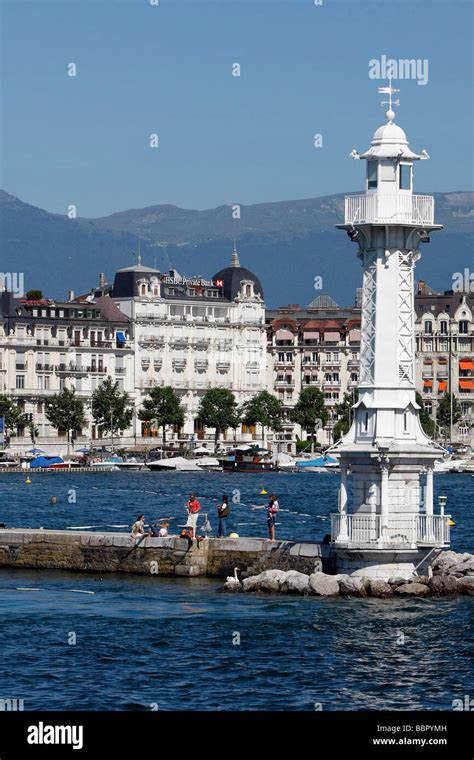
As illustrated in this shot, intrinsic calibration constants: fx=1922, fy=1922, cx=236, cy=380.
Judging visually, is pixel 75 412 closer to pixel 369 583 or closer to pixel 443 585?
pixel 443 585

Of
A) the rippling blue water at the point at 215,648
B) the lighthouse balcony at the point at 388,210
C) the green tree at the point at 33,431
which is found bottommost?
the rippling blue water at the point at 215,648

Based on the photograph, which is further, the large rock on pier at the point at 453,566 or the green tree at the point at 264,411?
the green tree at the point at 264,411

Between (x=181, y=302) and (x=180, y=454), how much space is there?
79.6 feet

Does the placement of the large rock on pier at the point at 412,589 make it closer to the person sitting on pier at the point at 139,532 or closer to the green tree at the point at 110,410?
the person sitting on pier at the point at 139,532

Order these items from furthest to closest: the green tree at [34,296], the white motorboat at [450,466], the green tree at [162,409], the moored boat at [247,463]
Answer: the green tree at [34,296] < the green tree at [162,409] < the white motorboat at [450,466] < the moored boat at [247,463]

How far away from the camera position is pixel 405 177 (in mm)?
51250

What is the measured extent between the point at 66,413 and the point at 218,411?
19.1m

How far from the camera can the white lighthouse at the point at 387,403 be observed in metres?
49.9

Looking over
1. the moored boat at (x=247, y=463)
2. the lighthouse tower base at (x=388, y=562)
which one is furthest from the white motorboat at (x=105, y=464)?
the lighthouse tower base at (x=388, y=562)

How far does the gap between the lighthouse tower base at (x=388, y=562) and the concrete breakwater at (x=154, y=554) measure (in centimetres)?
166

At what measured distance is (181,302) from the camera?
192 m

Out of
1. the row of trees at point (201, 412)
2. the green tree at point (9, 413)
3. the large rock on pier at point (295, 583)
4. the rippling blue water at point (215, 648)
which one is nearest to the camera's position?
the rippling blue water at point (215, 648)

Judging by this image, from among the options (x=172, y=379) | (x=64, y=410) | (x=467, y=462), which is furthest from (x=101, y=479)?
(x=172, y=379)
